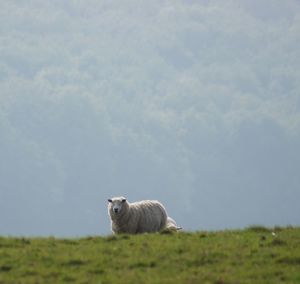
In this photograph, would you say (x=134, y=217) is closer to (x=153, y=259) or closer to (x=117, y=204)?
(x=117, y=204)

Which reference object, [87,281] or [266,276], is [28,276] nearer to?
[87,281]

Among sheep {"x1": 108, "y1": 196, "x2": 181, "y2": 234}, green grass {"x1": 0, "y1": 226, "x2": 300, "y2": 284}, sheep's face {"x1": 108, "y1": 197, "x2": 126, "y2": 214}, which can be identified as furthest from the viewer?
sheep {"x1": 108, "y1": 196, "x2": 181, "y2": 234}

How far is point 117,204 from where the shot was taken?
105 feet

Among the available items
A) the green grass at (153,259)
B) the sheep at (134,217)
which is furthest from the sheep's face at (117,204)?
the green grass at (153,259)

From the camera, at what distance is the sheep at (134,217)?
105 ft

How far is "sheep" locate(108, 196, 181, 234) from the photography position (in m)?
31.9

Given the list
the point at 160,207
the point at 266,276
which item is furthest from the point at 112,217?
the point at 266,276

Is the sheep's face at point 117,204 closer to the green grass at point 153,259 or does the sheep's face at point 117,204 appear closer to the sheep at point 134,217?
the sheep at point 134,217

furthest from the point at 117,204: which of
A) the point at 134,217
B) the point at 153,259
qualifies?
the point at 153,259

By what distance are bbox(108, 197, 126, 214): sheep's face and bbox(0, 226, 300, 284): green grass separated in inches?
300

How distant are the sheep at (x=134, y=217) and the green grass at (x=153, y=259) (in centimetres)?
785

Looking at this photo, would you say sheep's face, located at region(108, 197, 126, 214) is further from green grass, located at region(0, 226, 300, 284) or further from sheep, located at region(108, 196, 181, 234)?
green grass, located at region(0, 226, 300, 284)

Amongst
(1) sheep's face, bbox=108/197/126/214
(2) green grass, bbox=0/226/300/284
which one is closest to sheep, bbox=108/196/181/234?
(1) sheep's face, bbox=108/197/126/214

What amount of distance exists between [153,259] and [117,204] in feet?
38.9
